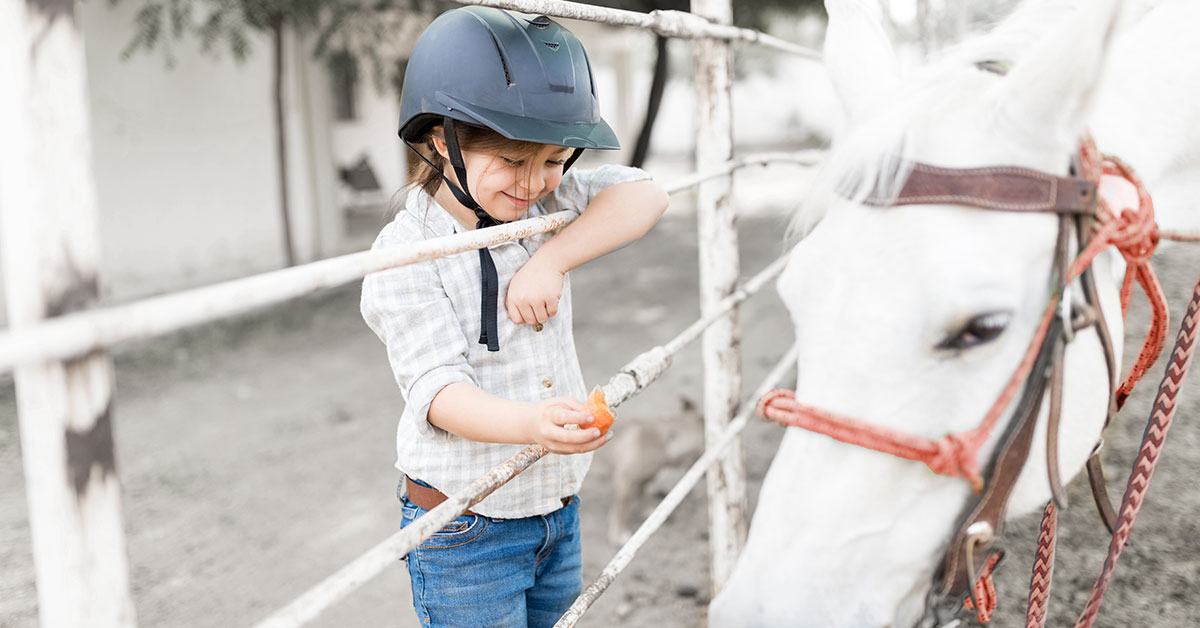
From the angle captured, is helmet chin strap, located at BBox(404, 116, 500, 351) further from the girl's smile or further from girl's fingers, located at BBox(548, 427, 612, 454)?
girl's fingers, located at BBox(548, 427, 612, 454)

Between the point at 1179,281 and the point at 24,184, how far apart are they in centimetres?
772

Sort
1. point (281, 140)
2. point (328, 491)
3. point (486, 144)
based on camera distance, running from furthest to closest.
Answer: point (281, 140)
point (328, 491)
point (486, 144)

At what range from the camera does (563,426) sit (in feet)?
3.72

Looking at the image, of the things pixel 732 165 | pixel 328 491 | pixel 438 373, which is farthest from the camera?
pixel 328 491

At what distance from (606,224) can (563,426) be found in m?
0.46

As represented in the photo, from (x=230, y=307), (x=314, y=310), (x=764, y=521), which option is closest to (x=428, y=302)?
(x=230, y=307)

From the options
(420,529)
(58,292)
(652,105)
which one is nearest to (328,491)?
(420,529)

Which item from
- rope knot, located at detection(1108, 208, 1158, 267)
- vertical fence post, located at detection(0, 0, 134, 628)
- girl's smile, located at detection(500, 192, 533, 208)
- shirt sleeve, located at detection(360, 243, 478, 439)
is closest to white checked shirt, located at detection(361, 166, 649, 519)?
shirt sleeve, located at detection(360, 243, 478, 439)

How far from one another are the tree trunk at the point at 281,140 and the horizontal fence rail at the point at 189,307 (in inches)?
277

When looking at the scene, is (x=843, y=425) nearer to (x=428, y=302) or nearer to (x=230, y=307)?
(x=428, y=302)

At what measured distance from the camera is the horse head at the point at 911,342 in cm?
106

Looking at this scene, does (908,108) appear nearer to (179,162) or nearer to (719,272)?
(719,272)

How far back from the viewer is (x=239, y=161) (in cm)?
819

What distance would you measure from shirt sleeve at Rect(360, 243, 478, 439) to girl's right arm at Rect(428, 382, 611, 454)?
0.03 m
